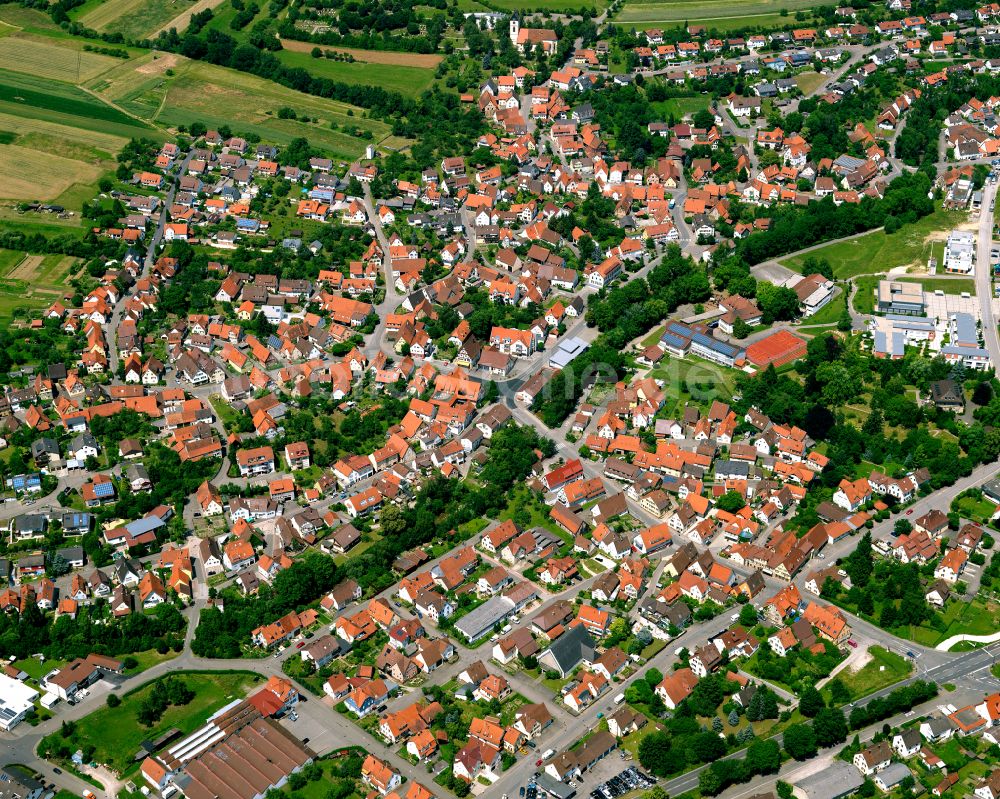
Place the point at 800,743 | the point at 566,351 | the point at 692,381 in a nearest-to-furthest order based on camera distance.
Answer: the point at 800,743
the point at 692,381
the point at 566,351

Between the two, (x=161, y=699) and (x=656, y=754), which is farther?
(x=161, y=699)

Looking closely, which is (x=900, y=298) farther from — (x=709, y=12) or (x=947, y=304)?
(x=709, y=12)

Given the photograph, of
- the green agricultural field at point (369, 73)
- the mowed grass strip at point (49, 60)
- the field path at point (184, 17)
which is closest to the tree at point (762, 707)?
the green agricultural field at point (369, 73)

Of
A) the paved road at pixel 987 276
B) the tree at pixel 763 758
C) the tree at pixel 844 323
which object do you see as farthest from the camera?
the tree at pixel 844 323

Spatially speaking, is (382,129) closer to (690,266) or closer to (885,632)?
(690,266)

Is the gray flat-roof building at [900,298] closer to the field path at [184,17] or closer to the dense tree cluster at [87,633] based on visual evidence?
the dense tree cluster at [87,633]

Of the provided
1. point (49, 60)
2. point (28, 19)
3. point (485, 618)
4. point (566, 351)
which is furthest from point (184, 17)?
point (485, 618)
